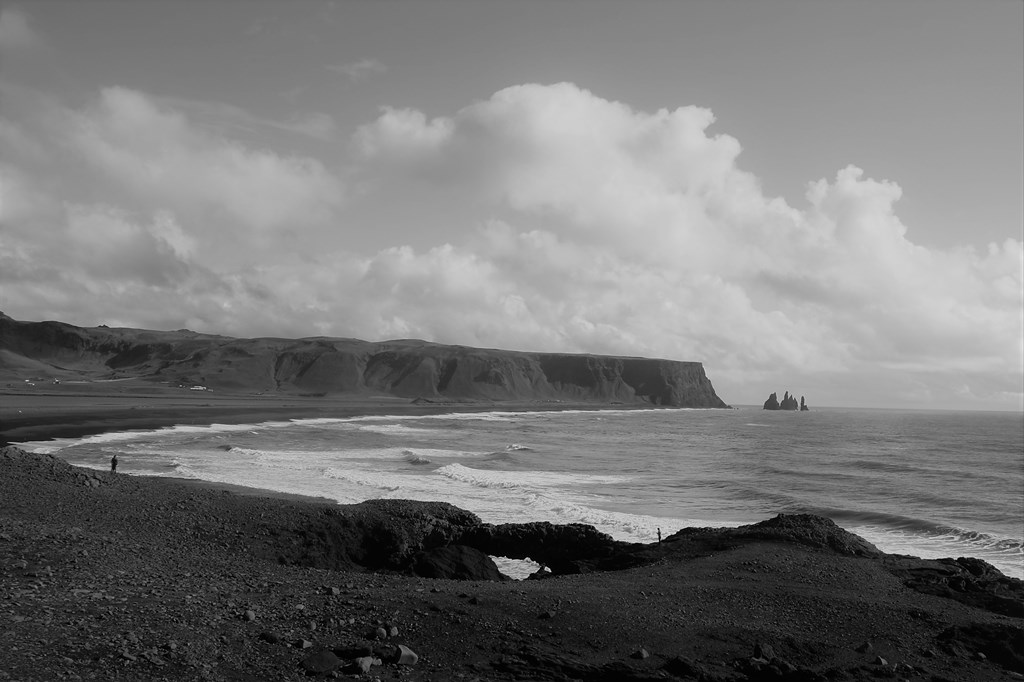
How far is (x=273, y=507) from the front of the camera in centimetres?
1797

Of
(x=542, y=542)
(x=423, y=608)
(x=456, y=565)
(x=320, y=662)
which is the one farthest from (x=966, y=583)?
(x=320, y=662)

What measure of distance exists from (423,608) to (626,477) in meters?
30.3

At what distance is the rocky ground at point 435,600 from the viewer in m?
9.43

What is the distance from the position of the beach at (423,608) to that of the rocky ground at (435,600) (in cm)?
4

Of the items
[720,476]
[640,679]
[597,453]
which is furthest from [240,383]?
[640,679]

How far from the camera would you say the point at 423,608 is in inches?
442

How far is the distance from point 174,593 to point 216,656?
233 cm

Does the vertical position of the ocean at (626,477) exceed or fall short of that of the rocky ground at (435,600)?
it falls short

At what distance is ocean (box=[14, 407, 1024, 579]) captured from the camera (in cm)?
2720

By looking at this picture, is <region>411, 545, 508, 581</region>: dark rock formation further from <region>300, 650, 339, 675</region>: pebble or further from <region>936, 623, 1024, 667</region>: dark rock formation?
<region>936, 623, 1024, 667</region>: dark rock formation

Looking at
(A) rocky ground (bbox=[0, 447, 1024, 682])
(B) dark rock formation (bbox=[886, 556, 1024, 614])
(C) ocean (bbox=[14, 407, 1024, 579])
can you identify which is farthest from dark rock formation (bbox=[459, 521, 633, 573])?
(B) dark rock formation (bbox=[886, 556, 1024, 614])

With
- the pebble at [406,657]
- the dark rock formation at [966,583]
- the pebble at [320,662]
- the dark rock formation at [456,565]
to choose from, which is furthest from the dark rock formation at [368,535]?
the dark rock formation at [966,583]

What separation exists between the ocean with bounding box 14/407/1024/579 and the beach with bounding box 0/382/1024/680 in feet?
27.0

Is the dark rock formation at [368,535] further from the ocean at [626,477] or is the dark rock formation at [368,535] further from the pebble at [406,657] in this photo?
the ocean at [626,477]
